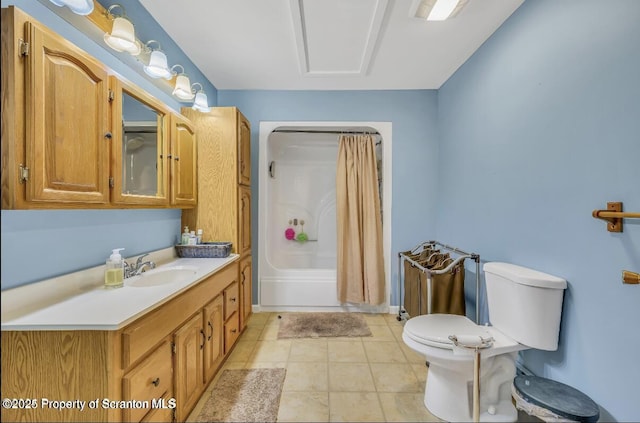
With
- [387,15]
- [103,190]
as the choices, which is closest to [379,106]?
[387,15]

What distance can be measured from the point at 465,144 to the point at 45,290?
275 centimetres

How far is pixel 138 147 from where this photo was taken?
158 centimetres

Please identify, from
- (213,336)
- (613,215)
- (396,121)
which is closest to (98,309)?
(213,336)

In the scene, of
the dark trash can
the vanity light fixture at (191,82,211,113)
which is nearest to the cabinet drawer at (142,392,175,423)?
the dark trash can

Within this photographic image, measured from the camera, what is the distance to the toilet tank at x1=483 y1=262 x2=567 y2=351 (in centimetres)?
137

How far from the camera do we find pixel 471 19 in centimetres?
185

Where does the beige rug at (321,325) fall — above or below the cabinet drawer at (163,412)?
below

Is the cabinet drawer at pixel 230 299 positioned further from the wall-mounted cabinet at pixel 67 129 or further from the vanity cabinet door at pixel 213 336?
the wall-mounted cabinet at pixel 67 129

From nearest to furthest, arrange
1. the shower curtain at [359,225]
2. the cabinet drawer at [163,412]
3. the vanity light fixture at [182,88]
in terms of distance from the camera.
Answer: the cabinet drawer at [163,412] < the vanity light fixture at [182,88] < the shower curtain at [359,225]

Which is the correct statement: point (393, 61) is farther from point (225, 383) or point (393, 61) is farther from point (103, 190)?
point (225, 383)

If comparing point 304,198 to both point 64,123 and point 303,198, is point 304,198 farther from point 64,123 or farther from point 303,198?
point 64,123

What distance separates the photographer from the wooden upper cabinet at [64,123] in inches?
37.4

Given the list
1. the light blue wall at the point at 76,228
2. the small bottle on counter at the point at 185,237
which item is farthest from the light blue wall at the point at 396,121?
the light blue wall at the point at 76,228

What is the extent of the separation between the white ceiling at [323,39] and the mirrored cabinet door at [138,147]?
672mm
